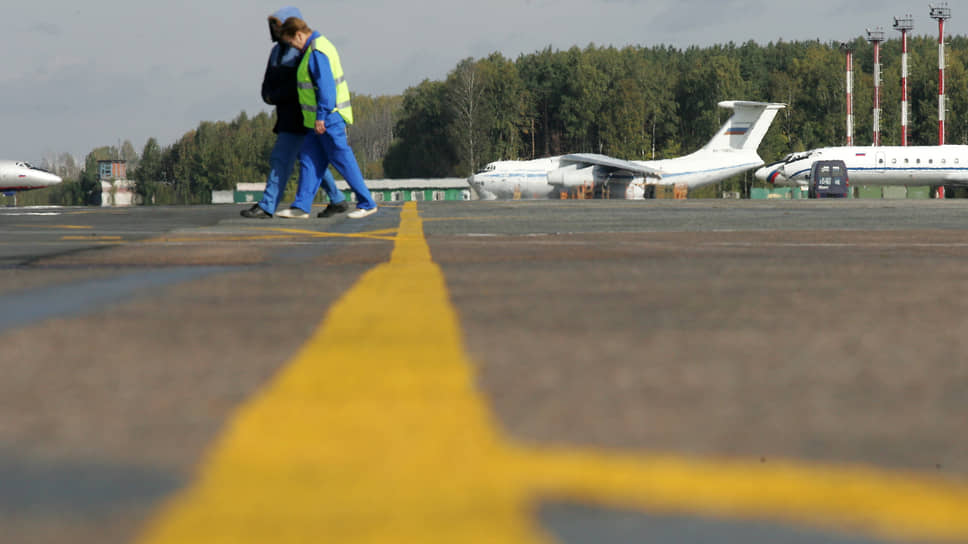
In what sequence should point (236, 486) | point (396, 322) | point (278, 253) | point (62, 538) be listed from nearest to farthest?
point (62, 538), point (236, 486), point (396, 322), point (278, 253)

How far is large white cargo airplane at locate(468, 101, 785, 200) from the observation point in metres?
37.3

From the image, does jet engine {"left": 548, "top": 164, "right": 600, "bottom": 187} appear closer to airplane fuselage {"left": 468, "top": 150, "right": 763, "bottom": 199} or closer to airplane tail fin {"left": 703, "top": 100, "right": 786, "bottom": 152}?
airplane fuselage {"left": 468, "top": 150, "right": 763, "bottom": 199}

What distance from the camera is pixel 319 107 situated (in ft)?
25.7

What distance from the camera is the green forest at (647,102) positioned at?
79562 mm

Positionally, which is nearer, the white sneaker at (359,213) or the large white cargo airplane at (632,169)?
the white sneaker at (359,213)

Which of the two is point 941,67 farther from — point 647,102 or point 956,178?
point 647,102

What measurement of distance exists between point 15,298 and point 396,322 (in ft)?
3.86

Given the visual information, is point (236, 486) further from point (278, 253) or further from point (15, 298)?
point (278, 253)

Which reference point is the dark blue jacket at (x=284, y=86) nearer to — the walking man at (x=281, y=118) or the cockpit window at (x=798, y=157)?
the walking man at (x=281, y=118)

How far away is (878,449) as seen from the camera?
1.02 m

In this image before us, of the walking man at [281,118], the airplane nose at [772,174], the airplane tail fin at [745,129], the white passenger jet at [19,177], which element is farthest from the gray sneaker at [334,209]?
the airplane tail fin at [745,129]

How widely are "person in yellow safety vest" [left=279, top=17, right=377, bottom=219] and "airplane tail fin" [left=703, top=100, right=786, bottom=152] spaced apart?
37.7 metres

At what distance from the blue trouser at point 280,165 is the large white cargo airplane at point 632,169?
92.4 feet

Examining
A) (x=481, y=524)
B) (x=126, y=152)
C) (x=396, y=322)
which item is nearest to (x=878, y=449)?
(x=481, y=524)
